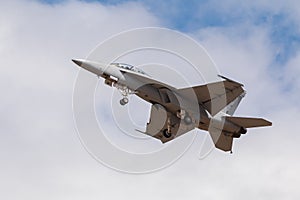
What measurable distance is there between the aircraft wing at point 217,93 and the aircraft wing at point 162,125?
258 cm

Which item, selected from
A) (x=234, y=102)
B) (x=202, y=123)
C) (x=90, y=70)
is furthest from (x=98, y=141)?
(x=234, y=102)

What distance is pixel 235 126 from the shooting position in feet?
279

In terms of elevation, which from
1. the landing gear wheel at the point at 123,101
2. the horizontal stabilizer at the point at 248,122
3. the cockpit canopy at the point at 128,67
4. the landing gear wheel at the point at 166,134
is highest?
the cockpit canopy at the point at 128,67

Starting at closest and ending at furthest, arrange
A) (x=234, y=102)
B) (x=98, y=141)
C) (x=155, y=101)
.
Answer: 1. (x=98, y=141)
2. (x=155, y=101)
3. (x=234, y=102)

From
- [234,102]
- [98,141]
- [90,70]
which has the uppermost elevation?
[234,102]

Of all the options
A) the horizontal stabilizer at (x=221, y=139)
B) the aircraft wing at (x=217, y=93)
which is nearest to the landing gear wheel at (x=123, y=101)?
the aircraft wing at (x=217, y=93)

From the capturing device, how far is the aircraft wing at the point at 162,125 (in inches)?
3356

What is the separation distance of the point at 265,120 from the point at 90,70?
1778 cm

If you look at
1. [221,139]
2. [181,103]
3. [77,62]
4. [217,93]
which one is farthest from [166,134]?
[77,62]

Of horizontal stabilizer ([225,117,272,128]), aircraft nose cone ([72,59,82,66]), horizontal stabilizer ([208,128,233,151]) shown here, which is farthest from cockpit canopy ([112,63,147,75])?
horizontal stabilizer ([225,117,272,128])

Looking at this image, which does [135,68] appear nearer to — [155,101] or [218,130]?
[155,101]

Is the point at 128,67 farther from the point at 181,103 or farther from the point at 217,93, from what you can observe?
the point at 217,93

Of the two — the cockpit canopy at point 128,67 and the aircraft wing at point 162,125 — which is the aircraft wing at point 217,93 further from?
the cockpit canopy at point 128,67

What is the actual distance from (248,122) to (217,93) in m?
4.22
